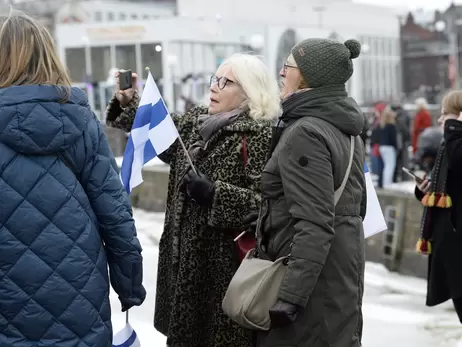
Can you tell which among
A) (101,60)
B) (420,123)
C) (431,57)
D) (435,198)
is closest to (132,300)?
(435,198)

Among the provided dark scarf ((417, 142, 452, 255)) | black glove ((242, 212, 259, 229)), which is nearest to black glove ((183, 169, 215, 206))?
black glove ((242, 212, 259, 229))

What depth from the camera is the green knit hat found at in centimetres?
377

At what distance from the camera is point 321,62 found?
3775 mm

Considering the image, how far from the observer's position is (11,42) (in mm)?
3365

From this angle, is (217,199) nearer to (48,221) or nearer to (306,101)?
(306,101)

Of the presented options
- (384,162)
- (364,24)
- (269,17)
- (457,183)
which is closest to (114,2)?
(269,17)

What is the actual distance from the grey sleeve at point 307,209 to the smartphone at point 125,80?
161 centimetres

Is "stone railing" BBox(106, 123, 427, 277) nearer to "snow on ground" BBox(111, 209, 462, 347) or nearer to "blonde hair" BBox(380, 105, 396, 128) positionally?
"snow on ground" BBox(111, 209, 462, 347)

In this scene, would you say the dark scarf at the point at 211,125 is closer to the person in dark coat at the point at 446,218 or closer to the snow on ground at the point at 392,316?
the person in dark coat at the point at 446,218

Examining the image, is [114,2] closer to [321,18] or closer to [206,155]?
[321,18]

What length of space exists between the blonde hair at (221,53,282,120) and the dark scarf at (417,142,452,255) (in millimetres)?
1891

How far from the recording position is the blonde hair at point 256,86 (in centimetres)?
474

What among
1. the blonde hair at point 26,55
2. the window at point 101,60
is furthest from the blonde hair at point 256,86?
the window at point 101,60

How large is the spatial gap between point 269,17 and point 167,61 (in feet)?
77.9
